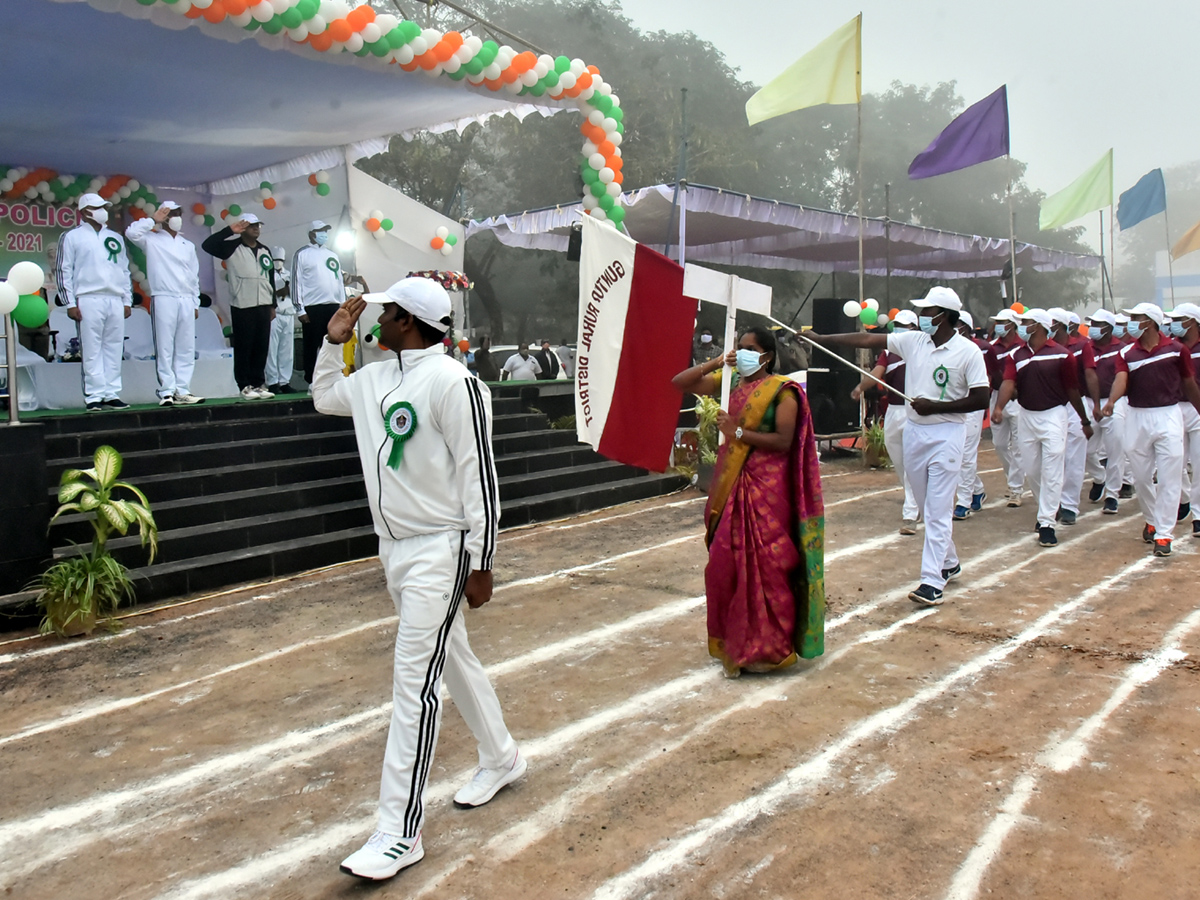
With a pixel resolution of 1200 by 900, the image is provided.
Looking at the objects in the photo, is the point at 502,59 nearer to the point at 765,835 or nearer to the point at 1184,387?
the point at 1184,387

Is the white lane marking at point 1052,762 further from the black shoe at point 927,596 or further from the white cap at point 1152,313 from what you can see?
the white cap at point 1152,313

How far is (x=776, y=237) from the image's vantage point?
65.4ft

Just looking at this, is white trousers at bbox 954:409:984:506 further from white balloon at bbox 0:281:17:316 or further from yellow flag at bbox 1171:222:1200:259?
yellow flag at bbox 1171:222:1200:259

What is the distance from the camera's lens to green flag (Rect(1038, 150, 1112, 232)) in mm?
18828

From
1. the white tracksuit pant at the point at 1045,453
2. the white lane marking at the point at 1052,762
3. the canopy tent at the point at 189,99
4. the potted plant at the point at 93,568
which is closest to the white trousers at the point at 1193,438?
the white tracksuit pant at the point at 1045,453

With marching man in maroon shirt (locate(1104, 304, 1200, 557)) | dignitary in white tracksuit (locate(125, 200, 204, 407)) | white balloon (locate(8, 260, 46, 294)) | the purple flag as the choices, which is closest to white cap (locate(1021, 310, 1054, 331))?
marching man in maroon shirt (locate(1104, 304, 1200, 557))

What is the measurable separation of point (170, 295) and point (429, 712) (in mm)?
7656

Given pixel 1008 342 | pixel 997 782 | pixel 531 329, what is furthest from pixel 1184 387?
pixel 531 329

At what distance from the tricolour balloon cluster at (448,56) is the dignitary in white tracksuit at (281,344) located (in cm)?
200

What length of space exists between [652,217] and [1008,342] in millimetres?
7278

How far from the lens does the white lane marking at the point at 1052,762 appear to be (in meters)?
3.02

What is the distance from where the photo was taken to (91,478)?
6.57 metres

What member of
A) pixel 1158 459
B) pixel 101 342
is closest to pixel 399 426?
pixel 101 342

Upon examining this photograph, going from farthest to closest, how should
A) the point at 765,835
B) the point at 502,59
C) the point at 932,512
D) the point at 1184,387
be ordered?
the point at 502,59 < the point at 1184,387 < the point at 932,512 < the point at 765,835
